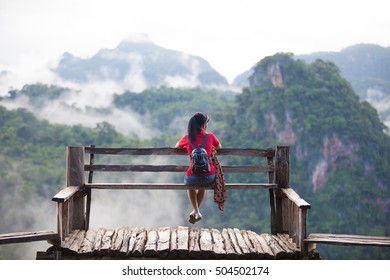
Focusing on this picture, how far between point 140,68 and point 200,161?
112341 millimetres

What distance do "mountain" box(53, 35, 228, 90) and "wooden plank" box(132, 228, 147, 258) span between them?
336 ft

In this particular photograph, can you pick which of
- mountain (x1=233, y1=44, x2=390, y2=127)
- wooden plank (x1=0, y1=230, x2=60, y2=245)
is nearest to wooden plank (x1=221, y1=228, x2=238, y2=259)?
wooden plank (x1=0, y1=230, x2=60, y2=245)

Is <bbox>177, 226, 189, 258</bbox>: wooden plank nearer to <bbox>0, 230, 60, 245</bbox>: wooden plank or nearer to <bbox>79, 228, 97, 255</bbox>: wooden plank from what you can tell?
<bbox>79, 228, 97, 255</bbox>: wooden plank

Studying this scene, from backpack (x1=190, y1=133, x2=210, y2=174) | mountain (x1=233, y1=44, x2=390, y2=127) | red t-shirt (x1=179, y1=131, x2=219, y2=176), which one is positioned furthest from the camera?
mountain (x1=233, y1=44, x2=390, y2=127)

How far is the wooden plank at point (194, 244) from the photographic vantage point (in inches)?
186

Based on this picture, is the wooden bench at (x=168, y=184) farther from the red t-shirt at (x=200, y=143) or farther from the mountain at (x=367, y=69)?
the mountain at (x=367, y=69)

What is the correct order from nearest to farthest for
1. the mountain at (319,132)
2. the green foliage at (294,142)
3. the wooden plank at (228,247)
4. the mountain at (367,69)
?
the wooden plank at (228,247) < the green foliage at (294,142) < the mountain at (319,132) < the mountain at (367,69)

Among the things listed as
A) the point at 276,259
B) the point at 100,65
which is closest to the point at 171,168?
→ the point at 276,259

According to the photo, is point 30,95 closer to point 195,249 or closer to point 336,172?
point 336,172

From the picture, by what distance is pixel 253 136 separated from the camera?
61.7m

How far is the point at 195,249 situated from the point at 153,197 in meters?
54.8

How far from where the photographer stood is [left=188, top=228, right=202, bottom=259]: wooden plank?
15.5ft

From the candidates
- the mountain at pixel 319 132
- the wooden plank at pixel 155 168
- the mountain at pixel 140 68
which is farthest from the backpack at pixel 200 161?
the mountain at pixel 140 68

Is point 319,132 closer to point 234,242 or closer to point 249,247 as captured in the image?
point 234,242
